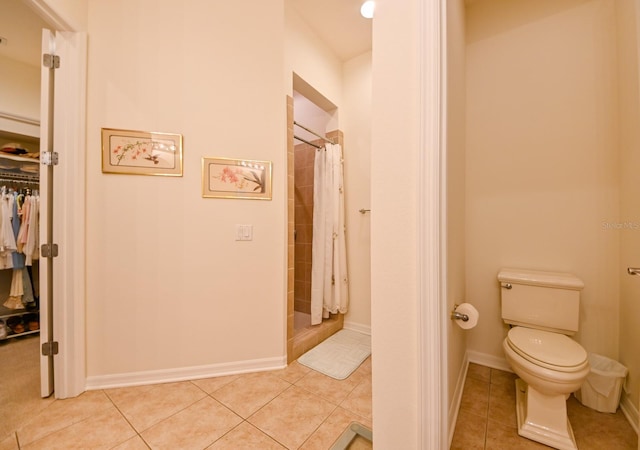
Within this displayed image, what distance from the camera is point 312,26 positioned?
2.26 meters

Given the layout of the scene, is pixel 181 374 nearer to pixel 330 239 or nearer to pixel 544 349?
pixel 330 239

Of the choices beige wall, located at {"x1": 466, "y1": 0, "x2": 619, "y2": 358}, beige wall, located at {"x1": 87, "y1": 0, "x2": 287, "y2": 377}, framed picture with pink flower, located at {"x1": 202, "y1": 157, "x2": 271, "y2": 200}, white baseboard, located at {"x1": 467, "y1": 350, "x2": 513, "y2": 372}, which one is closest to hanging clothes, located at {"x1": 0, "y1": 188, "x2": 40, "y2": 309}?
beige wall, located at {"x1": 87, "y1": 0, "x2": 287, "y2": 377}

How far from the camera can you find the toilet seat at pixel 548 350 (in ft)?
3.86

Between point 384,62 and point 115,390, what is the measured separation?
2448 mm

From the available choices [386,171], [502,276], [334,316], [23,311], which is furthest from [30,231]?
[502,276]

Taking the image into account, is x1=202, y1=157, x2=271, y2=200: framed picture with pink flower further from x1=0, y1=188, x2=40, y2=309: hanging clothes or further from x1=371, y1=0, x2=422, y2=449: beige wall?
x1=0, y1=188, x2=40, y2=309: hanging clothes

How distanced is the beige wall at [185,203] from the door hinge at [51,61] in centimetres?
17

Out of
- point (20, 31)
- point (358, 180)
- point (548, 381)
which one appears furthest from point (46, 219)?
point (548, 381)

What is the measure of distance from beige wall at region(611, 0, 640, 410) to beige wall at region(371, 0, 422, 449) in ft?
4.92

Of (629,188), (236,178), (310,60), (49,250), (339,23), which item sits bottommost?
(49,250)

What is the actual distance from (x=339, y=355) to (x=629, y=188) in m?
2.26

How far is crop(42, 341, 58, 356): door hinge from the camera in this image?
1510 mm

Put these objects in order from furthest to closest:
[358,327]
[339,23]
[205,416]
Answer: [358,327]
[339,23]
[205,416]

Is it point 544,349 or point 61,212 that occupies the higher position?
point 61,212
